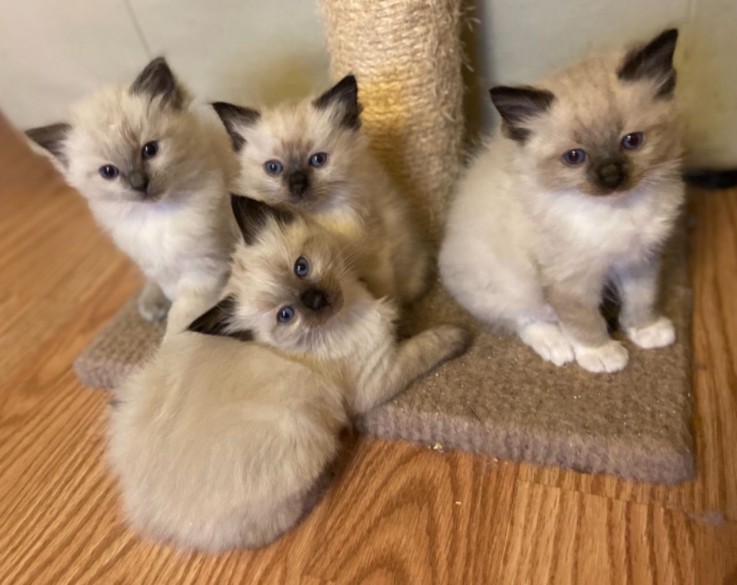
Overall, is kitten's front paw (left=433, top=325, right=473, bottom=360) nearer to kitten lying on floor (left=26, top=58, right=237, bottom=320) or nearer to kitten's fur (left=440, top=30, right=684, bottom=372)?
kitten's fur (left=440, top=30, right=684, bottom=372)

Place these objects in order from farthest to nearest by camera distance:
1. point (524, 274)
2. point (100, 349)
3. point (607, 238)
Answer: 1. point (100, 349)
2. point (524, 274)
3. point (607, 238)

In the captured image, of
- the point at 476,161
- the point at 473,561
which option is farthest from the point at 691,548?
Result: the point at 476,161

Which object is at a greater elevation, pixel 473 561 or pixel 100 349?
pixel 100 349

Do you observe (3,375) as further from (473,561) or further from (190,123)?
(473,561)

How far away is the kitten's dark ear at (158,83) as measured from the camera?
4.43ft

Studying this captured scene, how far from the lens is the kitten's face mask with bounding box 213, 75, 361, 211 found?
134cm

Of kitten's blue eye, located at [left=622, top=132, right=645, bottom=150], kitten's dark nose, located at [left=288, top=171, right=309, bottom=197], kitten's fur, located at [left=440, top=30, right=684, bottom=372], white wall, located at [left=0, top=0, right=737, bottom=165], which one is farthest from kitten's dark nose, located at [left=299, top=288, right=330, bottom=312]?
white wall, located at [left=0, top=0, right=737, bottom=165]

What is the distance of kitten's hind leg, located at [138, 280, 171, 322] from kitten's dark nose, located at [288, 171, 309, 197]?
1.82ft

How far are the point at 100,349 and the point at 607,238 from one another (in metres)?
1.20

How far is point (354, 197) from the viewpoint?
1.38 meters

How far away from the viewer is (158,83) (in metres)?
1.37

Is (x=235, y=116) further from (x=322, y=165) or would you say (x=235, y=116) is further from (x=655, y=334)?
(x=655, y=334)

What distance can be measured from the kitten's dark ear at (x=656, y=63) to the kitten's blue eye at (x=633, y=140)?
8cm

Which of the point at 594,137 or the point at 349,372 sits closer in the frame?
the point at 594,137
